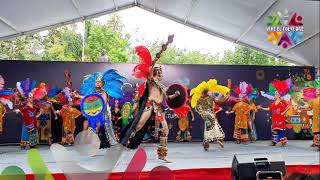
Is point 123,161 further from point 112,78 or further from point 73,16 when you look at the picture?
point 73,16

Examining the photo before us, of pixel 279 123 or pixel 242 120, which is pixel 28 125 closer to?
pixel 242 120

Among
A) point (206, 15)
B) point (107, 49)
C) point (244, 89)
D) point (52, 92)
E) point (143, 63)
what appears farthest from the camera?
point (107, 49)

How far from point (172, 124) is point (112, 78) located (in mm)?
2559

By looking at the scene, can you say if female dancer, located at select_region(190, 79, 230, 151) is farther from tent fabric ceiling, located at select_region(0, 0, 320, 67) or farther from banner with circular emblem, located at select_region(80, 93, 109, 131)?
banner with circular emblem, located at select_region(80, 93, 109, 131)

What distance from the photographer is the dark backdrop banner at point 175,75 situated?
270 inches

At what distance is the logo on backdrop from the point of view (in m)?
5.61

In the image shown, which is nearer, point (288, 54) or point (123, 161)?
point (123, 161)

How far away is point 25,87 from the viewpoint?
6.36m

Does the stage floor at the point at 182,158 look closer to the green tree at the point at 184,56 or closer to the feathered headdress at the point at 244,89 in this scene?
the feathered headdress at the point at 244,89

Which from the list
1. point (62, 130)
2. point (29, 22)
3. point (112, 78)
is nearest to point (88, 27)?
point (29, 22)

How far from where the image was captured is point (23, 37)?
7391 mm

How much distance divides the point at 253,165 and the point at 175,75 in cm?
530

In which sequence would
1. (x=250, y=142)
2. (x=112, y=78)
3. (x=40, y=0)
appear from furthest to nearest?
1. (x=250, y=142)
2. (x=40, y=0)
3. (x=112, y=78)

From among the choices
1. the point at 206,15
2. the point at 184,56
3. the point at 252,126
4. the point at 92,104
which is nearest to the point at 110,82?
the point at 92,104
